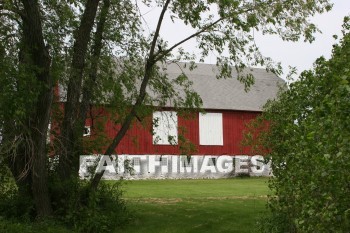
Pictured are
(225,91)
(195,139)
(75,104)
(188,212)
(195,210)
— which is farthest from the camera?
(225,91)

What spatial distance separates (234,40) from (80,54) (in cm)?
413

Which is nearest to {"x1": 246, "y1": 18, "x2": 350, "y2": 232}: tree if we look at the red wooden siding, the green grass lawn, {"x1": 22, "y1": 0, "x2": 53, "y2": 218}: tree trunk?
the green grass lawn

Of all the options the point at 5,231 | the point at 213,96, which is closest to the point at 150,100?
the point at 5,231

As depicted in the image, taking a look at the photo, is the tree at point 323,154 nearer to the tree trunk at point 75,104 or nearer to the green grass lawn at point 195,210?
the green grass lawn at point 195,210

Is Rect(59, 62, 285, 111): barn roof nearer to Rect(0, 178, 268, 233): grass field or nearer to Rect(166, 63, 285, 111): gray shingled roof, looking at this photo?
Rect(166, 63, 285, 111): gray shingled roof

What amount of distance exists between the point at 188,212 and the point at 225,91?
2083 centimetres

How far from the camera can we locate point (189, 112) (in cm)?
1620

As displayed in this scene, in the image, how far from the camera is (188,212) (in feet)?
50.8

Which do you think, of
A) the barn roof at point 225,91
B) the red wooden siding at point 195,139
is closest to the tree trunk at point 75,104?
the red wooden siding at point 195,139

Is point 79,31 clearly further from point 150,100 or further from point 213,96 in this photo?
point 213,96

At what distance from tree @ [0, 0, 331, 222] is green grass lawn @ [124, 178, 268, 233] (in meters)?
2.05

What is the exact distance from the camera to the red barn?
30547 mm

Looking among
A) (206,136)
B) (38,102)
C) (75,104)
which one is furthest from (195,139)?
(38,102)

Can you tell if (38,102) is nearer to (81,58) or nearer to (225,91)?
(81,58)
